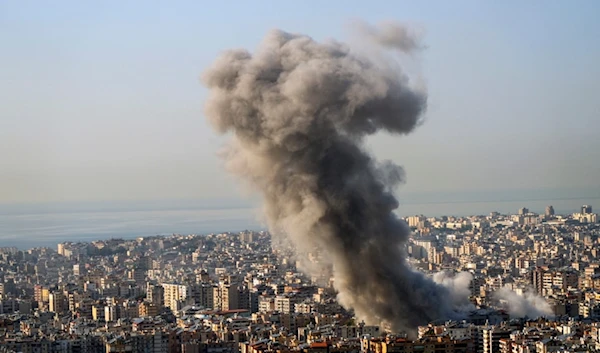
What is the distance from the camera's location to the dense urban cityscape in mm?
30500

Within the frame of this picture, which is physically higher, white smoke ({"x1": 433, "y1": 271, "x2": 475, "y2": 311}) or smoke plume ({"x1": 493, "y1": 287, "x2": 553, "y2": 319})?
white smoke ({"x1": 433, "y1": 271, "x2": 475, "y2": 311})

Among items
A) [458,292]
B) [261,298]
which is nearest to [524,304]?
[458,292]

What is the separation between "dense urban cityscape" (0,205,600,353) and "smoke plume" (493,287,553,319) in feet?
0.30

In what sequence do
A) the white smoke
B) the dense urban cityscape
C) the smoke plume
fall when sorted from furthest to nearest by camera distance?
1. the smoke plume
2. the white smoke
3. the dense urban cityscape

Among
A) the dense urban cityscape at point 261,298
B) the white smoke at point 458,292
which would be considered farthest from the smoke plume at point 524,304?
the white smoke at point 458,292

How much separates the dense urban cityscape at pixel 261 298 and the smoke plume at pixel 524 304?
3.6 inches

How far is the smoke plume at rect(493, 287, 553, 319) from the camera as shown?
3638 cm

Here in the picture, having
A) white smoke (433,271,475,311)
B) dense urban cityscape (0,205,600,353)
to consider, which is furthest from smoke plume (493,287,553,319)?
white smoke (433,271,475,311)

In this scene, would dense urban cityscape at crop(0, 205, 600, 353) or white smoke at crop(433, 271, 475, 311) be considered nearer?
dense urban cityscape at crop(0, 205, 600, 353)

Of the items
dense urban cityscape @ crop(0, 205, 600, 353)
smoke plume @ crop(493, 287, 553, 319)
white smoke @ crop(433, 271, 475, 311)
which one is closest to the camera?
dense urban cityscape @ crop(0, 205, 600, 353)

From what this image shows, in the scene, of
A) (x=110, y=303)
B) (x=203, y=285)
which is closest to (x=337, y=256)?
(x=110, y=303)

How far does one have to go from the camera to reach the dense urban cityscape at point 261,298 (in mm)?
30500

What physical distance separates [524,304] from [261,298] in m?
11.5

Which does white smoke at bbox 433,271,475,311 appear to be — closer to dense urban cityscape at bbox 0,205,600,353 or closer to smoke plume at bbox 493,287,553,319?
dense urban cityscape at bbox 0,205,600,353
